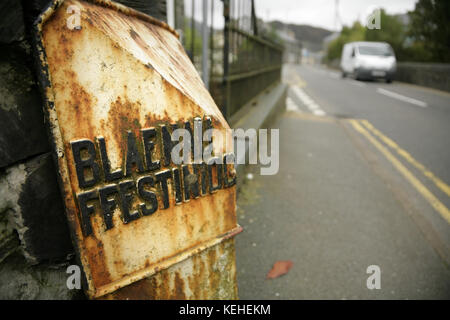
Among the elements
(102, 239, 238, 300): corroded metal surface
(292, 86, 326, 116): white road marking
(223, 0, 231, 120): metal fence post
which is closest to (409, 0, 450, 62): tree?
(292, 86, 326, 116): white road marking

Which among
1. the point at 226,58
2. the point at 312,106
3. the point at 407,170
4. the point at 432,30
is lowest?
the point at 407,170

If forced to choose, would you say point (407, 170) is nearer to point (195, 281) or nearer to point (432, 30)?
point (195, 281)

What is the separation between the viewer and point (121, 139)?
36.7 inches

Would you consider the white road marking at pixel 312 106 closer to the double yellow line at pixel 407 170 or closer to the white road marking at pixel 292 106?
the white road marking at pixel 292 106

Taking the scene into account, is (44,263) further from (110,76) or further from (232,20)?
(232,20)

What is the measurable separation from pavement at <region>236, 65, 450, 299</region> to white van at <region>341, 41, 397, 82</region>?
10736 millimetres

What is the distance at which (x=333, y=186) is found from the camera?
345cm

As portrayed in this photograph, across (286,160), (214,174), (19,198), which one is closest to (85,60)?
(19,198)

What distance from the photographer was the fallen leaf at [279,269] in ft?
6.79

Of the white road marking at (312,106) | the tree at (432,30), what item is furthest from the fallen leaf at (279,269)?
the tree at (432,30)

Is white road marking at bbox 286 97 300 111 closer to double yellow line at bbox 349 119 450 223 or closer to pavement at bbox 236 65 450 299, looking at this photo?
double yellow line at bbox 349 119 450 223

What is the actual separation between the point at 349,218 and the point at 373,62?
14.8 metres

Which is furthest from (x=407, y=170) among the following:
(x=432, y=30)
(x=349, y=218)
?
(x=432, y=30)

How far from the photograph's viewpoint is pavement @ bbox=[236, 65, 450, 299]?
200 centimetres
